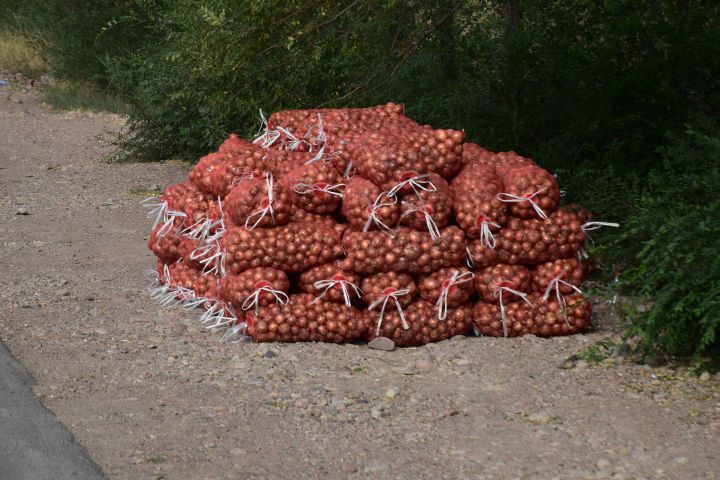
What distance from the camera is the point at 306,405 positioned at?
207 inches

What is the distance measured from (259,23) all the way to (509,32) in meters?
2.66

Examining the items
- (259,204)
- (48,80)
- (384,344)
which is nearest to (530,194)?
(384,344)

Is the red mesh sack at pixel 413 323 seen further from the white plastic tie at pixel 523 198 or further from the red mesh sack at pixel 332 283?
the white plastic tie at pixel 523 198

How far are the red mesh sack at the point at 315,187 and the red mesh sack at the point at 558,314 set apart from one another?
50.6 inches

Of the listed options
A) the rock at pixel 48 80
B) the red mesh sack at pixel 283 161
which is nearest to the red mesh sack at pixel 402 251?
the red mesh sack at pixel 283 161

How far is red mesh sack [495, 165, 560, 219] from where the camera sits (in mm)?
6254

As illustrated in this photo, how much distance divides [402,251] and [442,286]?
316 mm

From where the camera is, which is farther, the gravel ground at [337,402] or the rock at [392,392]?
the rock at [392,392]

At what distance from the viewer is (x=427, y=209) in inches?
242

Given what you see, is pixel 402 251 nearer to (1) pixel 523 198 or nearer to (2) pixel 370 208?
(2) pixel 370 208

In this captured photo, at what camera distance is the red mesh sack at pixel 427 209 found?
6.14m

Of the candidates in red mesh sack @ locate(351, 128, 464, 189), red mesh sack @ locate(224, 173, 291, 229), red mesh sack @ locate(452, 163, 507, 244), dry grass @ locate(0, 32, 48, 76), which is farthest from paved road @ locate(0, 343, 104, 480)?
dry grass @ locate(0, 32, 48, 76)

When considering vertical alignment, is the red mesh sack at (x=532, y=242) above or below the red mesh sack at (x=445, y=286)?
above

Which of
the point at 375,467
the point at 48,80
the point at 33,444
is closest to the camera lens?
the point at 375,467
